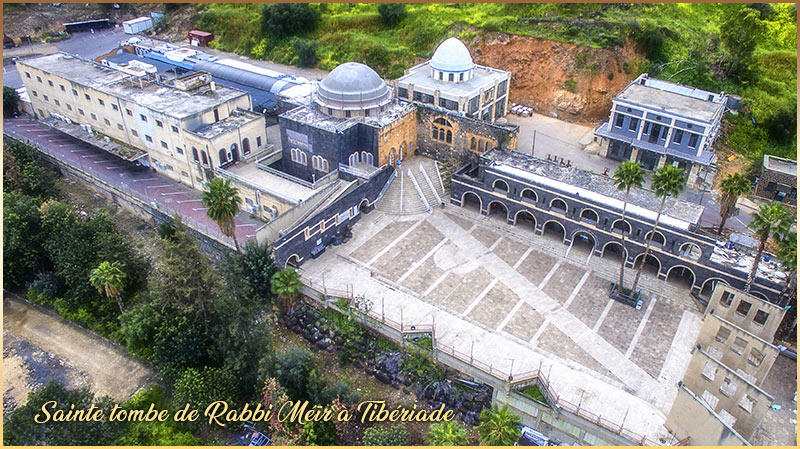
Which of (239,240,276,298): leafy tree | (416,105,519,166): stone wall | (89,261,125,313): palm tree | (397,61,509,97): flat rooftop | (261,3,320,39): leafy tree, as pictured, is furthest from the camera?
(261,3,320,39): leafy tree

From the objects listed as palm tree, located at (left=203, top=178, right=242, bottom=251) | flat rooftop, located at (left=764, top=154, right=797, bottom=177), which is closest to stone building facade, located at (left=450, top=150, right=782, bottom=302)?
flat rooftop, located at (left=764, top=154, right=797, bottom=177)

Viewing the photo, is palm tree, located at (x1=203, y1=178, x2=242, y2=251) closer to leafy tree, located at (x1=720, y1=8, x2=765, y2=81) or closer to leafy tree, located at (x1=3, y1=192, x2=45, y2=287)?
leafy tree, located at (x1=3, y1=192, x2=45, y2=287)

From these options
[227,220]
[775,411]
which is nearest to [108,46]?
[227,220]

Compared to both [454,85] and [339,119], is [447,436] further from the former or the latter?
[454,85]

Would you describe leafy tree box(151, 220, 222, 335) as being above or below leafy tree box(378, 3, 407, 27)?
below

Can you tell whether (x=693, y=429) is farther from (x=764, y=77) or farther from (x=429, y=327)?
(x=764, y=77)

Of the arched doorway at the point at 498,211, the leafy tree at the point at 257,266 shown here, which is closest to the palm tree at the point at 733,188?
the arched doorway at the point at 498,211
